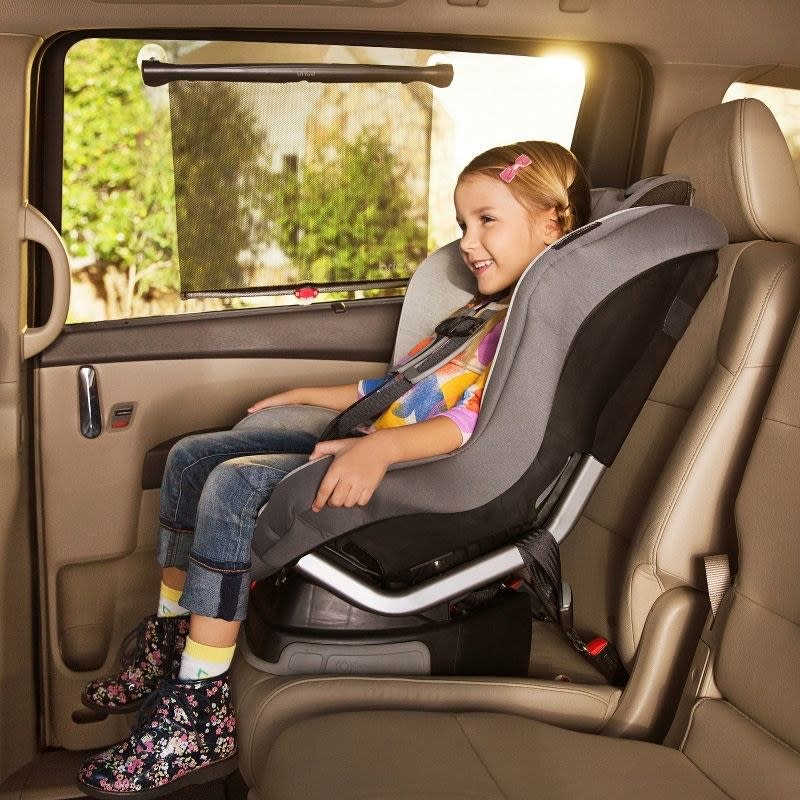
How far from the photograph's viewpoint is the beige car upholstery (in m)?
1.28

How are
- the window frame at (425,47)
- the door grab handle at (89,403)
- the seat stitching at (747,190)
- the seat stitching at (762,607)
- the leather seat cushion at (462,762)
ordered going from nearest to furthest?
1. the leather seat cushion at (462,762)
2. the seat stitching at (762,607)
3. the seat stitching at (747,190)
4. the window frame at (425,47)
5. the door grab handle at (89,403)

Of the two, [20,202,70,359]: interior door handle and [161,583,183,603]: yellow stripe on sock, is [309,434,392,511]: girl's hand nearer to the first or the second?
[161,583,183,603]: yellow stripe on sock

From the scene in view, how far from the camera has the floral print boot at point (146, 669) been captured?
1905mm

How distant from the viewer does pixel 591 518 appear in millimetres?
1880

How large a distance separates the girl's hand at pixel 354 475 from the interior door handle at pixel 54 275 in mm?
799

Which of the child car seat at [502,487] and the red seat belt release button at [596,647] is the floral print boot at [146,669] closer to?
→ the child car seat at [502,487]

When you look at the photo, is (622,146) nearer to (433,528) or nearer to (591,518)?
(591,518)

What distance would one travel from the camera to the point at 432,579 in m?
1.65

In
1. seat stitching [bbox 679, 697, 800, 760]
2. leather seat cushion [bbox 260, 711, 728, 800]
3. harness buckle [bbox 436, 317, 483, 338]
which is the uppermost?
harness buckle [bbox 436, 317, 483, 338]

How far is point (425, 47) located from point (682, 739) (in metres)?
1.46

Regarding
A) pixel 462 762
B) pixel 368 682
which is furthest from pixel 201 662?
pixel 462 762

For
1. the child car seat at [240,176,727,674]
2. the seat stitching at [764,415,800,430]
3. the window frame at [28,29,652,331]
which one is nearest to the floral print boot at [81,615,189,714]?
the child car seat at [240,176,727,674]

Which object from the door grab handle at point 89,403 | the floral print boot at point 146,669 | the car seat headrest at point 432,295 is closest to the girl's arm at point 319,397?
the car seat headrest at point 432,295

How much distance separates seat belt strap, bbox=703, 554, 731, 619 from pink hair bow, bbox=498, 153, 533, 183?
74 centimetres
